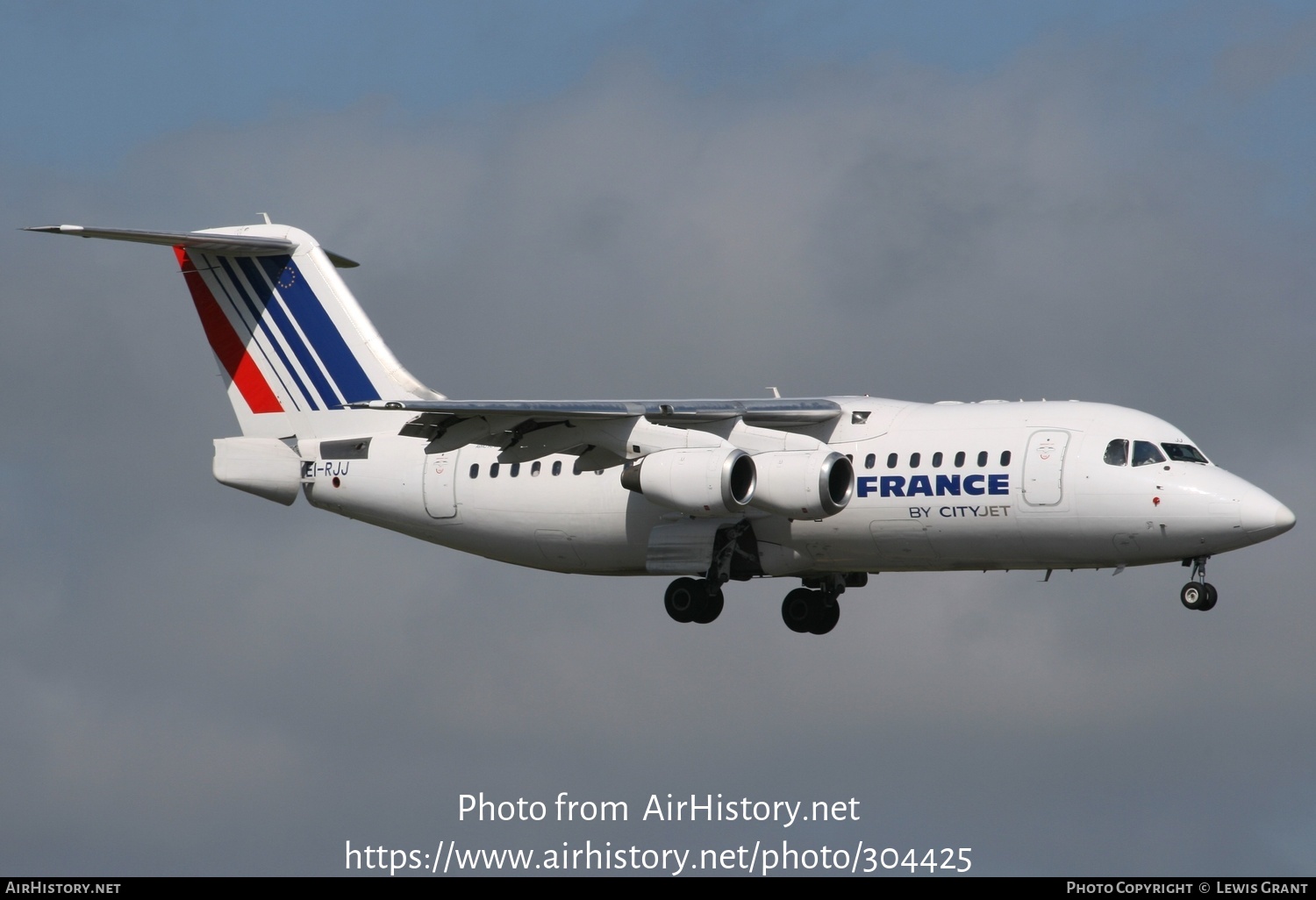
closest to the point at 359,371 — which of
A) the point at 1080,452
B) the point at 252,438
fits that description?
the point at 252,438

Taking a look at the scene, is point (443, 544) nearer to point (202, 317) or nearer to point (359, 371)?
point (359, 371)

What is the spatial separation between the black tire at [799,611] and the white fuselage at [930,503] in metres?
1.77

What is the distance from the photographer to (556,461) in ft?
87.1

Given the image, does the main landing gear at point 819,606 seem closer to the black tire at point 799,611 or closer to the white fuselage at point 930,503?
the black tire at point 799,611

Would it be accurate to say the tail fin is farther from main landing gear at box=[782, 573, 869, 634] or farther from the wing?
main landing gear at box=[782, 573, 869, 634]

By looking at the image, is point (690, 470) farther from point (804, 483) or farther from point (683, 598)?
point (683, 598)

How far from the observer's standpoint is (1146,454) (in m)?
23.7

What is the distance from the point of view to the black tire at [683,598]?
84.6ft

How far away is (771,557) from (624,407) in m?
2.74

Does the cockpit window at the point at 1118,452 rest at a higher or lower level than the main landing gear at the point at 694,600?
higher

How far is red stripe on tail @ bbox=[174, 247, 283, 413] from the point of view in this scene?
28344 millimetres

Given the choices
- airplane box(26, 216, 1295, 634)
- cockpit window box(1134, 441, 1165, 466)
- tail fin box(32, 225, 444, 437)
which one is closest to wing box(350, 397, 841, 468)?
airplane box(26, 216, 1295, 634)

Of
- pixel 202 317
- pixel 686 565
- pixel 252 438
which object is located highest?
pixel 202 317

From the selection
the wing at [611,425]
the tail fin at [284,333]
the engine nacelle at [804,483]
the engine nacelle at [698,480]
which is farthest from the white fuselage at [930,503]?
the tail fin at [284,333]
